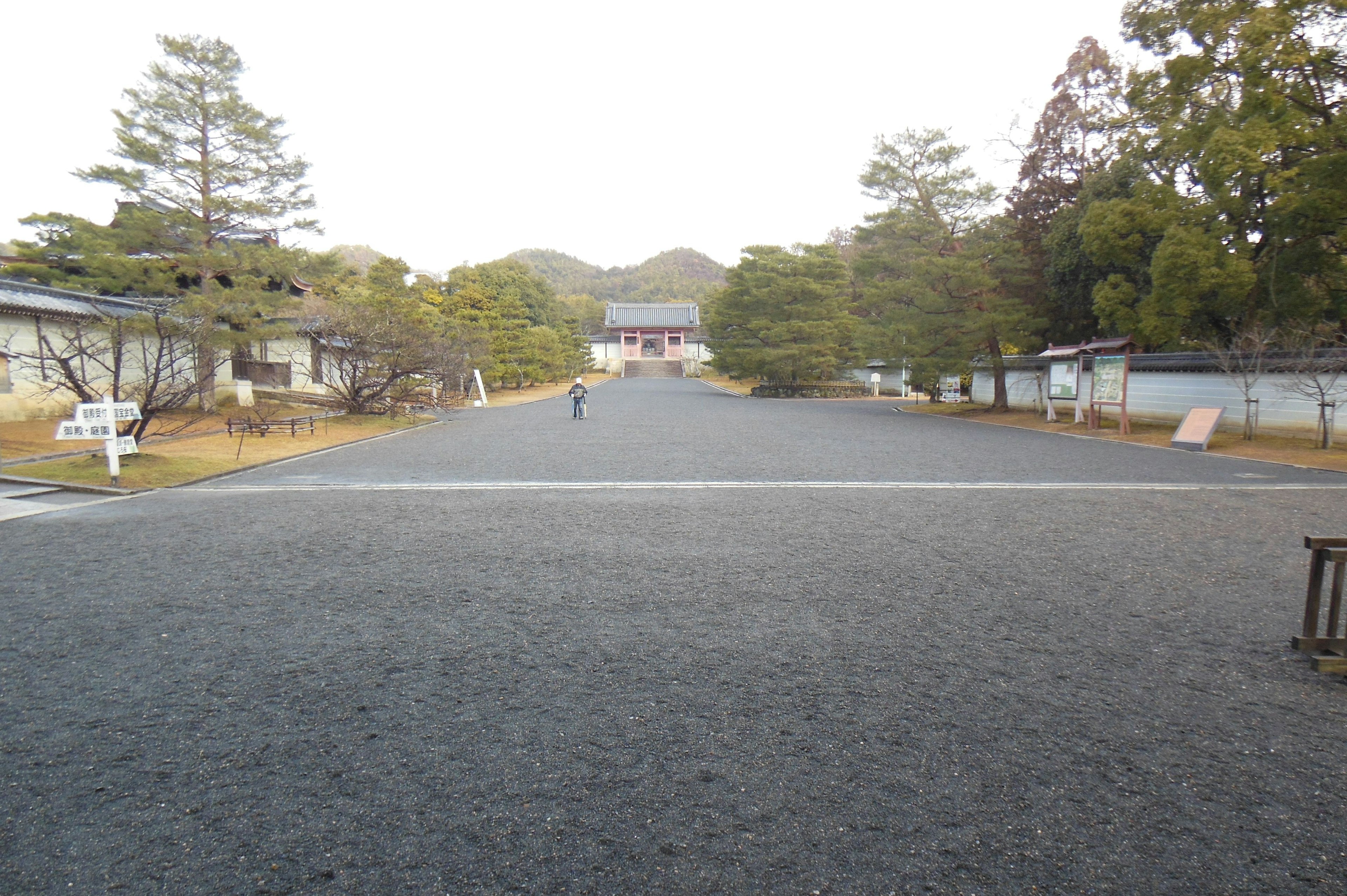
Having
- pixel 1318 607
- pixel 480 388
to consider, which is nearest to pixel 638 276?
→ pixel 480 388

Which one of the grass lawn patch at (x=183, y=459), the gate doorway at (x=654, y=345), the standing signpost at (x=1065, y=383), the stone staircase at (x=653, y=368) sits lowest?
the grass lawn patch at (x=183, y=459)

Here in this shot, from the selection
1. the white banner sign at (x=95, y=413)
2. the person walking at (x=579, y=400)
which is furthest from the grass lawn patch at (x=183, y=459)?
the person walking at (x=579, y=400)

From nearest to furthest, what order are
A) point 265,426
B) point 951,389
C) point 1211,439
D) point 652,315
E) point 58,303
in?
1. point 1211,439
2. point 265,426
3. point 58,303
4. point 951,389
5. point 652,315

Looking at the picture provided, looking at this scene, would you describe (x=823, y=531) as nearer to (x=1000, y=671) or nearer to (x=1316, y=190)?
(x=1000, y=671)

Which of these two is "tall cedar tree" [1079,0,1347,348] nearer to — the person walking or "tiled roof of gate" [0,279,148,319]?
the person walking

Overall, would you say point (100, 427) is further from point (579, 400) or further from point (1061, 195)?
point (1061, 195)

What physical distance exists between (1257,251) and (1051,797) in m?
17.5

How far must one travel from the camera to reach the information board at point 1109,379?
15.8m

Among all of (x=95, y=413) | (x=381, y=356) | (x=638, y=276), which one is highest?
(x=638, y=276)

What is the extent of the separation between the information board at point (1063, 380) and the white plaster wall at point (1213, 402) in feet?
4.09

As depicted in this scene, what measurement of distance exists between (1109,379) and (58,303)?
927 inches

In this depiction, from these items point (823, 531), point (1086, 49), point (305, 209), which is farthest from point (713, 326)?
point (823, 531)

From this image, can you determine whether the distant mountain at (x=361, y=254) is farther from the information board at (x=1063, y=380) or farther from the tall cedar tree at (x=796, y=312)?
the information board at (x=1063, y=380)

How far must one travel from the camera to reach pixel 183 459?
10953 mm
